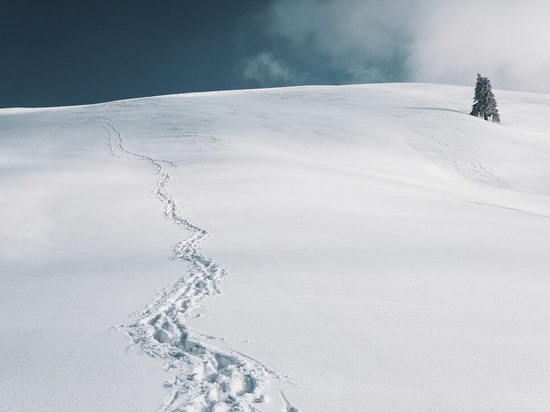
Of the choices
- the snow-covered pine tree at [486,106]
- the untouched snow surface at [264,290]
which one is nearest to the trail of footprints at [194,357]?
the untouched snow surface at [264,290]

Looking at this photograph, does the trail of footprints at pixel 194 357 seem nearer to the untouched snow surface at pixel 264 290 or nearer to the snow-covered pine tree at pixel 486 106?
the untouched snow surface at pixel 264 290

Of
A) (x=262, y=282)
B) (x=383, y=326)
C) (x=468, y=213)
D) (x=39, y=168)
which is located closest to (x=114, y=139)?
(x=39, y=168)

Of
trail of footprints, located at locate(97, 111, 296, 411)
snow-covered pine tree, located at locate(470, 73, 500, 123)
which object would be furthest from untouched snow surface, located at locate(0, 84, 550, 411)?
snow-covered pine tree, located at locate(470, 73, 500, 123)

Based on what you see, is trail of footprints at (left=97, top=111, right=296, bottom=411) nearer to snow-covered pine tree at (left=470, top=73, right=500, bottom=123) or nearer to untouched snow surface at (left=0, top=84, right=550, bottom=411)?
untouched snow surface at (left=0, top=84, right=550, bottom=411)

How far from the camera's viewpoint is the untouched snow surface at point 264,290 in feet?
14.0

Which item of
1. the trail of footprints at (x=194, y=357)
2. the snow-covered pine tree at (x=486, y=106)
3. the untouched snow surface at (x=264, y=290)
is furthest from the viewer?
the snow-covered pine tree at (x=486, y=106)

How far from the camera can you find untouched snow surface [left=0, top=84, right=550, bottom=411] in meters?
4.26

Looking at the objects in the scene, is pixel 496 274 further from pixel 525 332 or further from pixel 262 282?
pixel 262 282

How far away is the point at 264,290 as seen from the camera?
6.95 m

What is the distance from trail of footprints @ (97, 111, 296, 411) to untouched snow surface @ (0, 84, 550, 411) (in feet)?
0.06

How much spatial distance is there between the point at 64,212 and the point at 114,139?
16.6 meters

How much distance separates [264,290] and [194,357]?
2187 millimetres

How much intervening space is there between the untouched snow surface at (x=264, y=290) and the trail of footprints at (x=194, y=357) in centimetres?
2

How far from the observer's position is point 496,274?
305 inches
